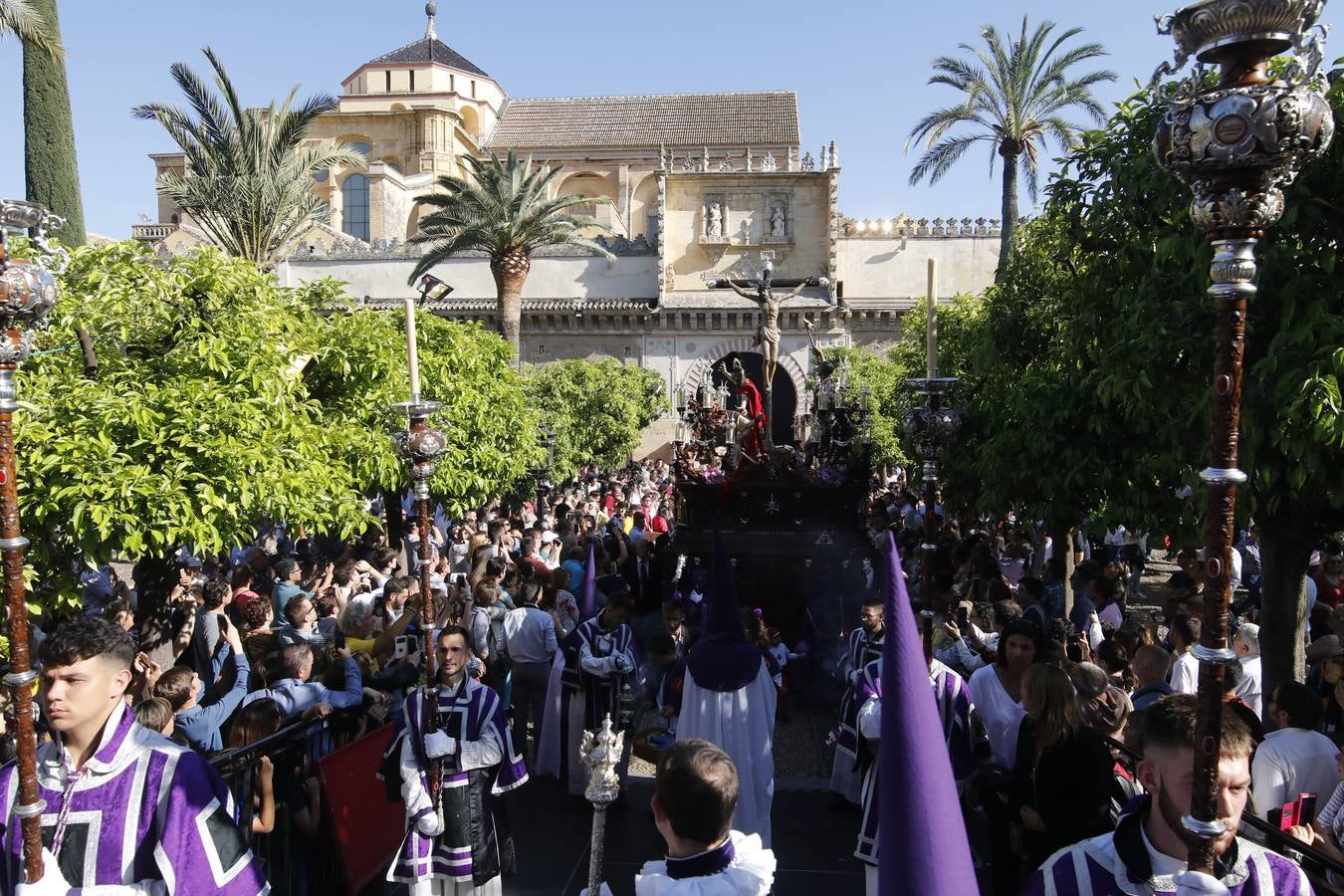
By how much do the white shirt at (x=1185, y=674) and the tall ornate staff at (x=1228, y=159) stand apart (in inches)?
174

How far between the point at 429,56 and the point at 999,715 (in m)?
58.3

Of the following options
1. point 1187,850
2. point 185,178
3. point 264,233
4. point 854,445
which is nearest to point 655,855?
point 1187,850

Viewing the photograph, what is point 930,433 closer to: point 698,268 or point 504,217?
point 504,217

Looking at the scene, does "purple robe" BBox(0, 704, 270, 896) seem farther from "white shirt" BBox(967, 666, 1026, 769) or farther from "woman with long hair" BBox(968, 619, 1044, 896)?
"white shirt" BBox(967, 666, 1026, 769)

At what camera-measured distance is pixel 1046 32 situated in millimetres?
24797

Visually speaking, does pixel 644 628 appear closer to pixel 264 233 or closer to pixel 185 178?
A: pixel 264 233

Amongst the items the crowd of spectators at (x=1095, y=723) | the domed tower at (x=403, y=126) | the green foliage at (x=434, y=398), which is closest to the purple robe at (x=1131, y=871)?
the crowd of spectators at (x=1095, y=723)

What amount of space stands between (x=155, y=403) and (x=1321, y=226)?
24.9 feet

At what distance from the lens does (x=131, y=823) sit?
3.13 metres

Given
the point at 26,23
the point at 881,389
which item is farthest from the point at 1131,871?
the point at 881,389

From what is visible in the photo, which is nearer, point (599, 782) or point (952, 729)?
point (599, 782)

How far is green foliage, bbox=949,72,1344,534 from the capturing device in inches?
221

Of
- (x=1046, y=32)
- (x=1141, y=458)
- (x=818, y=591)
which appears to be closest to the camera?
(x=1141, y=458)

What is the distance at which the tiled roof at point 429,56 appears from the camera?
186ft
